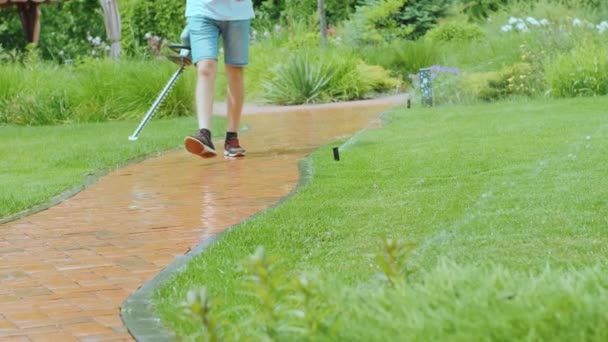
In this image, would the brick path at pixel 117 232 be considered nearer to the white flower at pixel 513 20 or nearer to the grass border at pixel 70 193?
the grass border at pixel 70 193

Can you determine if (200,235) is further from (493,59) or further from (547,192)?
(493,59)

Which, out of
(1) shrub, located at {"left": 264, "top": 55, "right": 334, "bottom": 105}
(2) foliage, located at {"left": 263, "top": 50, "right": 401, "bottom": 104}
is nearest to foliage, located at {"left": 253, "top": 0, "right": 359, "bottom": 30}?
(2) foliage, located at {"left": 263, "top": 50, "right": 401, "bottom": 104}

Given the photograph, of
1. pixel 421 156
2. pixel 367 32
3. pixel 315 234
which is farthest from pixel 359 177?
pixel 367 32

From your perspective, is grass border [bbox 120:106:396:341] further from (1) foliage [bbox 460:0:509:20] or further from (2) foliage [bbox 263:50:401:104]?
(1) foliage [bbox 460:0:509:20]

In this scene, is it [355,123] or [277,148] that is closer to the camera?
[277,148]

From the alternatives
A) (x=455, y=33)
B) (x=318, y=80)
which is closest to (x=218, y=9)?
(x=318, y=80)

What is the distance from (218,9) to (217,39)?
0.21 m

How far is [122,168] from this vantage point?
9.74 metres

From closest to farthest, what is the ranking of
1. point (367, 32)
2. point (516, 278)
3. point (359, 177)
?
point (516, 278) < point (359, 177) < point (367, 32)

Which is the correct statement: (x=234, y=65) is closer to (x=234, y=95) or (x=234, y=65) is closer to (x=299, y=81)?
(x=234, y=95)

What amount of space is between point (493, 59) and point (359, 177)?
9.75 meters

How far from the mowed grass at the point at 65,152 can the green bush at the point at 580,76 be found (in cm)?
345

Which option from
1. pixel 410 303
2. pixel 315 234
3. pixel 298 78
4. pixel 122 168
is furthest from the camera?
pixel 298 78

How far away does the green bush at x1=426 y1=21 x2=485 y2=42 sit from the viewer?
22781 mm
